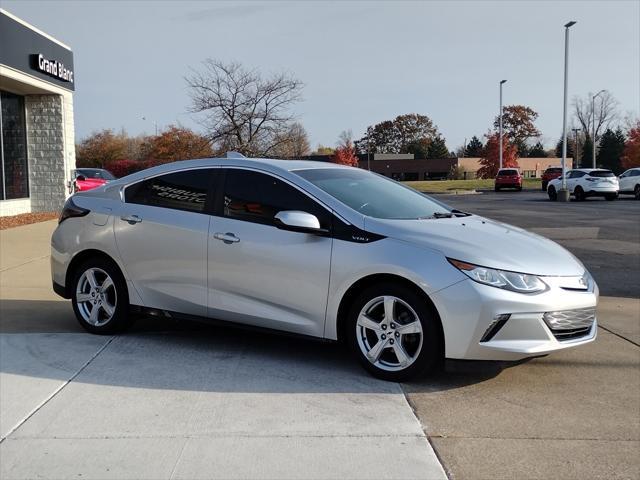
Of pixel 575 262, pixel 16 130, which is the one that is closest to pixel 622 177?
pixel 16 130

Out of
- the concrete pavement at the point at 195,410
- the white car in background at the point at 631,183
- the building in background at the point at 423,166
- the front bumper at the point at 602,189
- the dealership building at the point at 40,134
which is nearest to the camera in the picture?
the concrete pavement at the point at 195,410

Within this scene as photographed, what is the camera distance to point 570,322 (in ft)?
14.5

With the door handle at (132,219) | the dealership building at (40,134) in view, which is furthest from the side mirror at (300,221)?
the dealership building at (40,134)

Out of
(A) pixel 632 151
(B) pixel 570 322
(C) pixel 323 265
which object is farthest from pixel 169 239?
(A) pixel 632 151

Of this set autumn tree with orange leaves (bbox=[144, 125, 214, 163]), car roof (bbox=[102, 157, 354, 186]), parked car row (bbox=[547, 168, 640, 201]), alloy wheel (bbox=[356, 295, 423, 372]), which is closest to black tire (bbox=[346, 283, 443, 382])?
alloy wheel (bbox=[356, 295, 423, 372])

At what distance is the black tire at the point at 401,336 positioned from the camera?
170 inches

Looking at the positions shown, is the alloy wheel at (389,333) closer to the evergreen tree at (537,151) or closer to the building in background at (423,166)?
the building in background at (423,166)

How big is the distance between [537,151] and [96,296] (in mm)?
114015

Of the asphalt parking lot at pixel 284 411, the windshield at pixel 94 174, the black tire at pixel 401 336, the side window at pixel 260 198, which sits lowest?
the asphalt parking lot at pixel 284 411

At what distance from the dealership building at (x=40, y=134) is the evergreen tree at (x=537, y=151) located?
101m

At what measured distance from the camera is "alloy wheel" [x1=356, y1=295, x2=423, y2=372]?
14.5 feet

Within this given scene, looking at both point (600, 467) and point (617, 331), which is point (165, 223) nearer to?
point (600, 467)

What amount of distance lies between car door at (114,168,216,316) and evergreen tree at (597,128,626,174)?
81508 millimetres

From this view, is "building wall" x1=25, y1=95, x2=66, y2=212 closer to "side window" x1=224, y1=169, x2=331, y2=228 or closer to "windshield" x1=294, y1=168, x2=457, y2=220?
"side window" x1=224, y1=169, x2=331, y2=228
